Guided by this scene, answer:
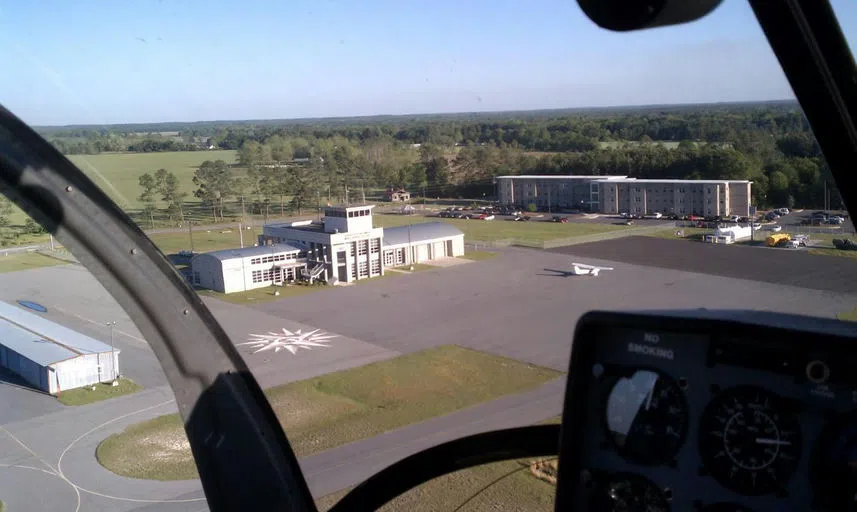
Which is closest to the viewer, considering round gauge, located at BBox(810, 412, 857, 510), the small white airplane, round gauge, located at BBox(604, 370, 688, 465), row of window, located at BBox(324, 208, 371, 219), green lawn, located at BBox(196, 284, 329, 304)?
round gauge, located at BBox(810, 412, 857, 510)

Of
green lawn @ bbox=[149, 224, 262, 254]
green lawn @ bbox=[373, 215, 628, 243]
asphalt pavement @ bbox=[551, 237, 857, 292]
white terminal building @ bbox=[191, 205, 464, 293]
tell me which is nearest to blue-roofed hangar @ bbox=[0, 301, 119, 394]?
green lawn @ bbox=[149, 224, 262, 254]

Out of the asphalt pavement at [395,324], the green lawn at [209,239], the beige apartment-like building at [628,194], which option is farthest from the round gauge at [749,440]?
the beige apartment-like building at [628,194]

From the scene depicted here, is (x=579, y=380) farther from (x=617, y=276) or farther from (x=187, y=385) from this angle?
(x=617, y=276)

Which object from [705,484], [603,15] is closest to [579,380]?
[705,484]

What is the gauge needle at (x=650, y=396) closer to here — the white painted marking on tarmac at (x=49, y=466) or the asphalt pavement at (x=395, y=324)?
the asphalt pavement at (x=395, y=324)

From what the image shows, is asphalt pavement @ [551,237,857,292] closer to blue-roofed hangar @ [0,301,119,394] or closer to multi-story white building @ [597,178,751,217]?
multi-story white building @ [597,178,751,217]

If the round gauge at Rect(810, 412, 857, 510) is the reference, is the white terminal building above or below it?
below

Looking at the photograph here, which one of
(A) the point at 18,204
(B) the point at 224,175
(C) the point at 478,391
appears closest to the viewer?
(A) the point at 18,204

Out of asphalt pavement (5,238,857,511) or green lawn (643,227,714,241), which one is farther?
green lawn (643,227,714,241)
